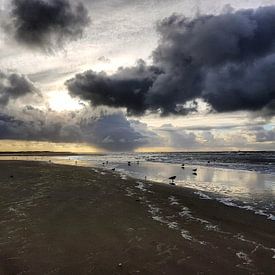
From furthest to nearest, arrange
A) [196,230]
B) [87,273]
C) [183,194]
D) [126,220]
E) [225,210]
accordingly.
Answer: [183,194]
[225,210]
[126,220]
[196,230]
[87,273]

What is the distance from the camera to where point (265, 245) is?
1233cm

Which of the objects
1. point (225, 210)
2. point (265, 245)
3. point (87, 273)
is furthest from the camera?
point (225, 210)

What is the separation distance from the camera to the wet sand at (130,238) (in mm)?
9992

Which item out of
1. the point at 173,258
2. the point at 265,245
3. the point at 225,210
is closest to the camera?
the point at 173,258

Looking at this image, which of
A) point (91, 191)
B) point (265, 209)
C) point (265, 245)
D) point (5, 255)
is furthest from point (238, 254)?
point (91, 191)

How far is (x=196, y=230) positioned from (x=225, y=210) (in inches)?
217

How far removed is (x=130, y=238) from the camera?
1280 centimetres

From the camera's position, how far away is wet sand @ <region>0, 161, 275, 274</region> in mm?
9992

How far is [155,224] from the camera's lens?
15.2 m

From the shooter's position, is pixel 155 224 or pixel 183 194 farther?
pixel 183 194

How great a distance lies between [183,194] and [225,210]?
272 inches

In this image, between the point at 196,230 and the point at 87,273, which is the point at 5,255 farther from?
the point at 196,230

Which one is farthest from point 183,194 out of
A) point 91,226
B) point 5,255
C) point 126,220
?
point 5,255

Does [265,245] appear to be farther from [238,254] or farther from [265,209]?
[265,209]
